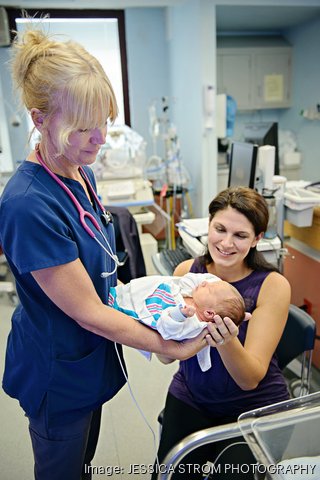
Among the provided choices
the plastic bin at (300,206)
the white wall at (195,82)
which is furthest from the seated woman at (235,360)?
the white wall at (195,82)

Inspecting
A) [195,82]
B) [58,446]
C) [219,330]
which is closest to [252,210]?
[219,330]

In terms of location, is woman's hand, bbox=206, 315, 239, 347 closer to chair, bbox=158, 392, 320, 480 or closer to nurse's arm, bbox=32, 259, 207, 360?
nurse's arm, bbox=32, 259, 207, 360

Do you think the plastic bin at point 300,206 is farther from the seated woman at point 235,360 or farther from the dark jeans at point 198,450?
the dark jeans at point 198,450

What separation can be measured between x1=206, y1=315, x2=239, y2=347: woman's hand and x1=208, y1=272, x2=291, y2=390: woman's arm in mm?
113

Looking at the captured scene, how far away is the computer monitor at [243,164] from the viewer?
185 centimetres

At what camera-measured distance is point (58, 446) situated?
3.18ft

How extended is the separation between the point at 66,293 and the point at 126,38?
4425 mm

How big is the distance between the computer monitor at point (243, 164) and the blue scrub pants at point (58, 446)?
132 centimetres

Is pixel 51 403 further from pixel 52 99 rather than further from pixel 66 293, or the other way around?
pixel 52 99

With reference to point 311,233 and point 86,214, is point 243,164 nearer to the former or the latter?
point 311,233

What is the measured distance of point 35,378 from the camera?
93 centimetres

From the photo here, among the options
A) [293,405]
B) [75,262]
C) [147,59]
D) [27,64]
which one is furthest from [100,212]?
[147,59]

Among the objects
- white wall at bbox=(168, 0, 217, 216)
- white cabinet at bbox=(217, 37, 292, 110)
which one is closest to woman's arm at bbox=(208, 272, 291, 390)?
white wall at bbox=(168, 0, 217, 216)

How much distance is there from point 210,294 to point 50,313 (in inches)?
16.0
